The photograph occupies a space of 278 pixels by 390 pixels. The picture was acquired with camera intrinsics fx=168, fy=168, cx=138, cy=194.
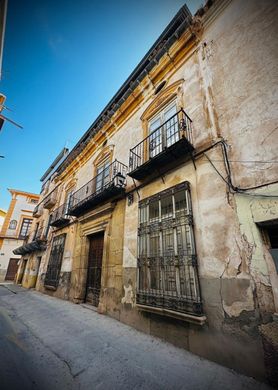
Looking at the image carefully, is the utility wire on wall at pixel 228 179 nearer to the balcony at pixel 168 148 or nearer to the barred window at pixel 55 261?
the balcony at pixel 168 148

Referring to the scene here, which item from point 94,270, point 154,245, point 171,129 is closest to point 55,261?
point 94,270

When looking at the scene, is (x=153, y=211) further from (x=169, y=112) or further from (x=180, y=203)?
(x=169, y=112)

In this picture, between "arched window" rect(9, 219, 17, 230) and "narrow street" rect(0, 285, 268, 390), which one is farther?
"arched window" rect(9, 219, 17, 230)

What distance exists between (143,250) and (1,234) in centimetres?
2221

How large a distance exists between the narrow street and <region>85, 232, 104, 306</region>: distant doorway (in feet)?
7.61

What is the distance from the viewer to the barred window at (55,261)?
882 centimetres

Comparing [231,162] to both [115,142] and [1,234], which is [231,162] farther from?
[1,234]

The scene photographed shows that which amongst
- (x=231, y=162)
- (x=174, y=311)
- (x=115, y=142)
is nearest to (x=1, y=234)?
(x=115, y=142)

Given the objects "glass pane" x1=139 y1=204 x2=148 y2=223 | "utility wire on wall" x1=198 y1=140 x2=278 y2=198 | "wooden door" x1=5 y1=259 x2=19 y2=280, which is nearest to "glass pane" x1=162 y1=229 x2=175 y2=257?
"glass pane" x1=139 y1=204 x2=148 y2=223

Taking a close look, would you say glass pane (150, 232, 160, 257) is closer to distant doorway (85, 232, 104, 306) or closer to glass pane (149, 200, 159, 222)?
glass pane (149, 200, 159, 222)

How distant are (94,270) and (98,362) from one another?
4329 mm

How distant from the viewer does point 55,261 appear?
9406 mm

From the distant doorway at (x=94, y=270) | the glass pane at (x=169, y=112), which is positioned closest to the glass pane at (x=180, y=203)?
the glass pane at (x=169, y=112)

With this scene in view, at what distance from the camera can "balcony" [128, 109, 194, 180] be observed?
4.12 meters
